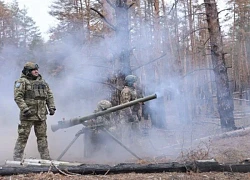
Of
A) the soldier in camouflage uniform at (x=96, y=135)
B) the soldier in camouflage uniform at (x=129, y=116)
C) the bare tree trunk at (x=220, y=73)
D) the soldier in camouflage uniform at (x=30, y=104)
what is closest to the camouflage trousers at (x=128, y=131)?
the soldier in camouflage uniform at (x=129, y=116)

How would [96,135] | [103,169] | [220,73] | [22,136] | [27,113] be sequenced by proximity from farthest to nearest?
[220,73] → [96,135] → [22,136] → [27,113] → [103,169]

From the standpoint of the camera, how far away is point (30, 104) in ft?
22.2

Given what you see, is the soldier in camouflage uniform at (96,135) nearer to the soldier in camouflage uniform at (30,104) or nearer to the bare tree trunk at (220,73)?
the soldier in camouflage uniform at (30,104)

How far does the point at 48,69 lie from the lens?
64.7 feet

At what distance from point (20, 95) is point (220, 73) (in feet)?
19.2

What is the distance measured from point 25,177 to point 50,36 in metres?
22.4

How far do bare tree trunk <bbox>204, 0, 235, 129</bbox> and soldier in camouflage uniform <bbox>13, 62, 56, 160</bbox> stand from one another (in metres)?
5.17

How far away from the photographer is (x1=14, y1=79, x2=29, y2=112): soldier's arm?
6488 millimetres

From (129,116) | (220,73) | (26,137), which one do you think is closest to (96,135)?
(129,116)

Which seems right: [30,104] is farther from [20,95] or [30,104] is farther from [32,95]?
[20,95]

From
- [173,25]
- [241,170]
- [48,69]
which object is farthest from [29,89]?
[173,25]

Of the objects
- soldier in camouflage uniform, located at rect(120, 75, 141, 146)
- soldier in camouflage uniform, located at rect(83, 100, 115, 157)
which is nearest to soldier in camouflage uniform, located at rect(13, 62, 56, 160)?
soldier in camouflage uniform, located at rect(83, 100, 115, 157)

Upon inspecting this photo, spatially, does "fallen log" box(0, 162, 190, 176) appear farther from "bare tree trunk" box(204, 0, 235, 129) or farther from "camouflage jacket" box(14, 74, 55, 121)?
"bare tree trunk" box(204, 0, 235, 129)

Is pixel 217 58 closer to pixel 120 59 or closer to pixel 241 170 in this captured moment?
pixel 120 59
